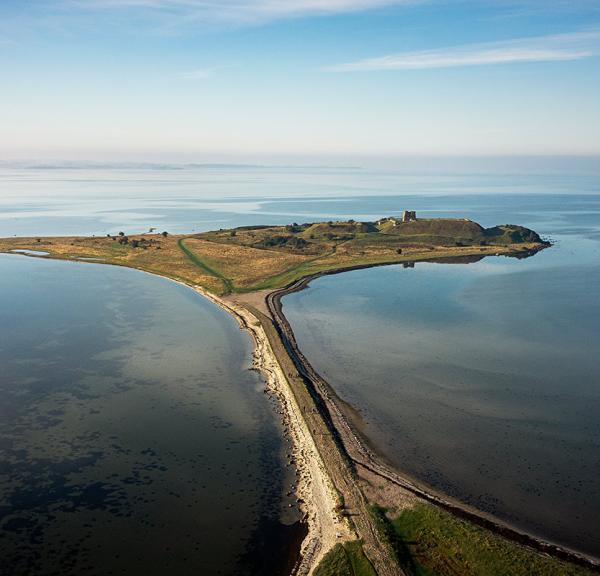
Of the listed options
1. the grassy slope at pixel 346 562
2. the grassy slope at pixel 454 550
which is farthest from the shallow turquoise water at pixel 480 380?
the grassy slope at pixel 346 562

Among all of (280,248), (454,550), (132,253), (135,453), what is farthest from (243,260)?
(454,550)

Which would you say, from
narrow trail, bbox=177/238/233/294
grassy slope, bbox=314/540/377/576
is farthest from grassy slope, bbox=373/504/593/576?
narrow trail, bbox=177/238/233/294

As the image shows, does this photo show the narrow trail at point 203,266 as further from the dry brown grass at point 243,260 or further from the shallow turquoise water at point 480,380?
the shallow turquoise water at point 480,380

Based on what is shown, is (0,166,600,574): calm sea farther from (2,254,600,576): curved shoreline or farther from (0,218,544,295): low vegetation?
(0,218,544,295): low vegetation

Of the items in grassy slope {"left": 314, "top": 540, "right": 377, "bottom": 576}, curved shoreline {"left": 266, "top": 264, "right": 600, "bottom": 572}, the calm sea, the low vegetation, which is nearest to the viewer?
grassy slope {"left": 314, "top": 540, "right": 377, "bottom": 576}

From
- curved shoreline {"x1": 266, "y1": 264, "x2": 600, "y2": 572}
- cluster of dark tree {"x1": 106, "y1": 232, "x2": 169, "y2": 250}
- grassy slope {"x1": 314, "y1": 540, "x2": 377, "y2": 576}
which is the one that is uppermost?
cluster of dark tree {"x1": 106, "y1": 232, "x2": 169, "y2": 250}

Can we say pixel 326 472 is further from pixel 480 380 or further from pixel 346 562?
pixel 480 380

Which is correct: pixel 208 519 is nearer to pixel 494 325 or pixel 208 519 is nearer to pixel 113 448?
pixel 113 448
